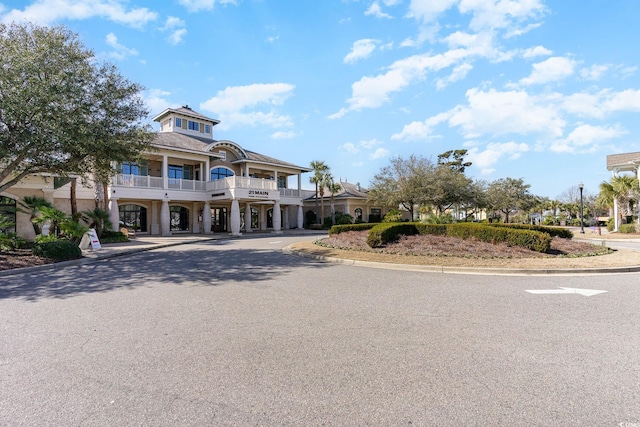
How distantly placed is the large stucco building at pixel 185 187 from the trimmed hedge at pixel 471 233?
15924 mm

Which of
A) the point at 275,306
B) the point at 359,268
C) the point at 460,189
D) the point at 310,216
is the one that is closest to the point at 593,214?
the point at 460,189

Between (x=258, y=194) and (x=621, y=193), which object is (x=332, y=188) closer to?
(x=258, y=194)

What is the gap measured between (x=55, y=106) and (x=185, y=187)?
17.6 m

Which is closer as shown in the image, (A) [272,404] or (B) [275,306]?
(A) [272,404]

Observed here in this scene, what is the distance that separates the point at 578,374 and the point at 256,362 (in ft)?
11.1

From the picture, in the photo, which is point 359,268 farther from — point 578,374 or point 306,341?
point 578,374

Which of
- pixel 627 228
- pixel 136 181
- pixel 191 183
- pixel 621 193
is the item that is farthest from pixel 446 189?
pixel 136 181

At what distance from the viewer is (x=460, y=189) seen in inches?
1467

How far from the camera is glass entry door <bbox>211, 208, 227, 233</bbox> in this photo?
117 ft

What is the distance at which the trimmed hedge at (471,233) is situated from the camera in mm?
13586

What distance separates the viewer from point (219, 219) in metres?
36.2

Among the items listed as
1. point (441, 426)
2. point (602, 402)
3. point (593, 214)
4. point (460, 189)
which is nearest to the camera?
point (441, 426)

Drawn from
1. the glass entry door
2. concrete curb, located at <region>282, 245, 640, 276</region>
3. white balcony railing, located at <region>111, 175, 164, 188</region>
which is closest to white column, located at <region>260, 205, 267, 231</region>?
the glass entry door

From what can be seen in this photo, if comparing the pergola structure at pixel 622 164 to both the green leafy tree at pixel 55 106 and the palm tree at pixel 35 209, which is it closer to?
the green leafy tree at pixel 55 106
